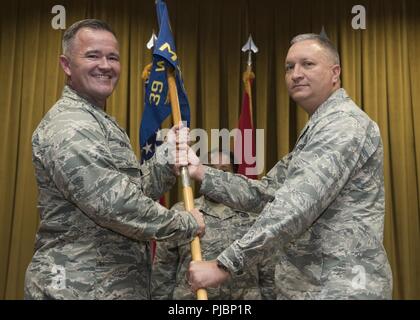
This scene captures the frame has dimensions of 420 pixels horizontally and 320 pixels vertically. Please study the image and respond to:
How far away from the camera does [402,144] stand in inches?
168

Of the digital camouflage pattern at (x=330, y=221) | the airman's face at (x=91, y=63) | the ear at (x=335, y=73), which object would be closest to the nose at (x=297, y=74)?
the ear at (x=335, y=73)

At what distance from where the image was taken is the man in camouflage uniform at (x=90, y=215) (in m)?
1.84

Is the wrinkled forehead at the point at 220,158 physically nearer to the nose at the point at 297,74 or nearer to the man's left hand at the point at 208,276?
the nose at the point at 297,74

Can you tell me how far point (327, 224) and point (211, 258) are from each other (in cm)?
124

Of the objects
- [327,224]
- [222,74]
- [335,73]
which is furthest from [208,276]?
[222,74]

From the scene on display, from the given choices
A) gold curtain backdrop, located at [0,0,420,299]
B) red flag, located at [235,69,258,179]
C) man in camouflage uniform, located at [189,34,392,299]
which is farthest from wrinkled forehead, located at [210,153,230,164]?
man in camouflage uniform, located at [189,34,392,299]

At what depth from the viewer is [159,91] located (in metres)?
2.66

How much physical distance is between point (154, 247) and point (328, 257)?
1756 millimetres

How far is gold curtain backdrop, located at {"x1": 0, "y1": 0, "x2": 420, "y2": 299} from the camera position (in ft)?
14.0

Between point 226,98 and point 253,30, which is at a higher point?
point 253,30

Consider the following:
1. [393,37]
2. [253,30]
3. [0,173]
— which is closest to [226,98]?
[253,30]

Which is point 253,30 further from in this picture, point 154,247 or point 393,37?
point 154,247

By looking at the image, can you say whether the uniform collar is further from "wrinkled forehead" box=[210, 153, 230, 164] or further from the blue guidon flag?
"wrinkled forehead" box=[210, 153, 230, 164]
